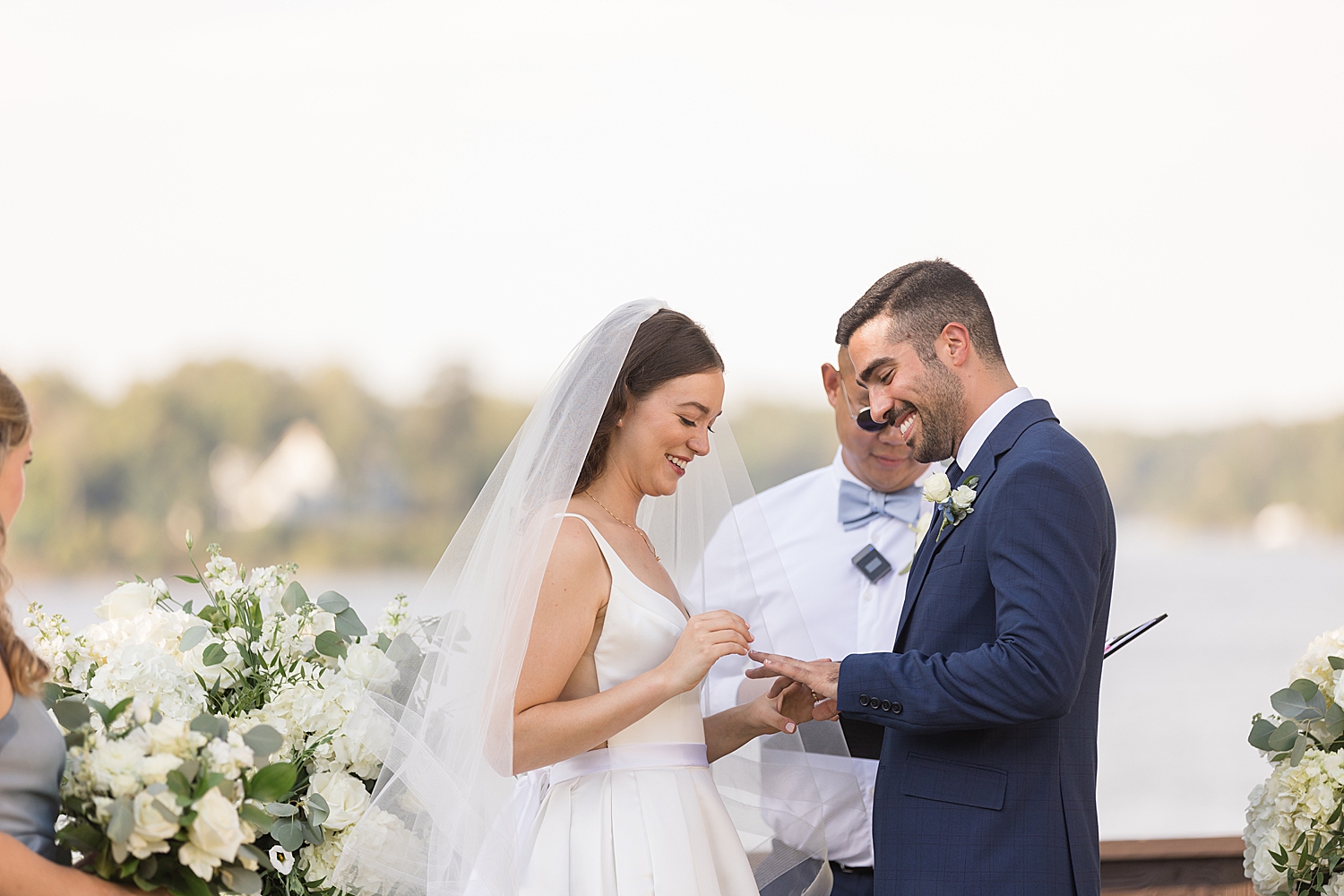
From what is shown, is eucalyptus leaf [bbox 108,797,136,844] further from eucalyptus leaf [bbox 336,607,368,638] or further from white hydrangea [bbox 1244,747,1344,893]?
white hydrangea [bbox 1244,747,1344,893]

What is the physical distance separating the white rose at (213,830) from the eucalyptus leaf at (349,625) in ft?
2.15

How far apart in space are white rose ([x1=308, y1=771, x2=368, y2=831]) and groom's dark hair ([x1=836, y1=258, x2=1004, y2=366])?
Result: 1.34 meters

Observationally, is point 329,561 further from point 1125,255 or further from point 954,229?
point 1125,255

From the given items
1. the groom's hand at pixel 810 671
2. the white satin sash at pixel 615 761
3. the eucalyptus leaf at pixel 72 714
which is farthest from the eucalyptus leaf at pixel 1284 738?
the eucalyptus leaf at pixel 72 714

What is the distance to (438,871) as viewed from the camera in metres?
2.17

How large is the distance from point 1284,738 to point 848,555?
3.61 feet

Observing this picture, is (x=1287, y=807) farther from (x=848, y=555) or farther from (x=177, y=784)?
(x=177, y=784)

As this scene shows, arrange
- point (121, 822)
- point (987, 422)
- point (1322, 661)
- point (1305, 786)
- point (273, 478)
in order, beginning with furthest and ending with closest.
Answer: point (273, 478) < point (1322, 661) < point (1305, 786) < point (987, 422) < point (121, 822)

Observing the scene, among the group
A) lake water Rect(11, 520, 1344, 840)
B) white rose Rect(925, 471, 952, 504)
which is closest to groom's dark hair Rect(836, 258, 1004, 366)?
white rose Rect(925, 471, 952, 504)

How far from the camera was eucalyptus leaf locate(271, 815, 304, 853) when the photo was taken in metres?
2.16

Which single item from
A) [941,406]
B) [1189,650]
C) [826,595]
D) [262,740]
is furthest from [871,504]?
[1189,650]

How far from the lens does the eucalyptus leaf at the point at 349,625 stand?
8.09ft

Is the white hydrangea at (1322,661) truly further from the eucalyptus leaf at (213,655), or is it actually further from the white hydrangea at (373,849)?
the eucalyptus leaf at (213,655)

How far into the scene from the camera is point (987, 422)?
2.38m
